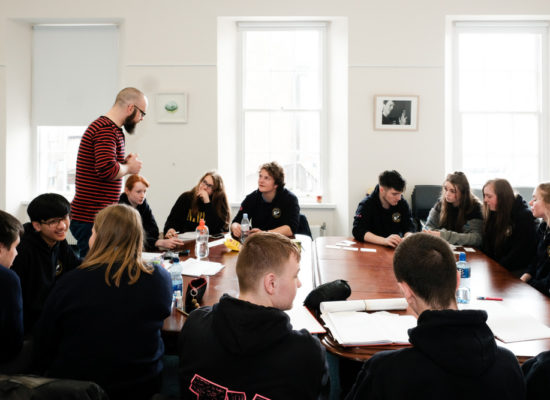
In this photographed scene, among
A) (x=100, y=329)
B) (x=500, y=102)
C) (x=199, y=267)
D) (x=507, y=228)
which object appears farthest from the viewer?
(x=500, y=102)

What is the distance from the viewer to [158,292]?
1507 mm

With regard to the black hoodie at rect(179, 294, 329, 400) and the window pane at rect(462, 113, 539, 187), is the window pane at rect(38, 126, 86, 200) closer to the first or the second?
the window pane at rect(462, 113, 539, 187)

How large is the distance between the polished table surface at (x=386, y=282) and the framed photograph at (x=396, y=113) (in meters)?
2.10

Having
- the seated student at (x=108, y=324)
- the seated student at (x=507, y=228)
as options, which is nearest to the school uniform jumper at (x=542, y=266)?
the seated student at (x=507, y=228)

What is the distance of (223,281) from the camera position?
2211 mm

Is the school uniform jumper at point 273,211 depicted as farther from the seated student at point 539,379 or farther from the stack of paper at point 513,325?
the seated student at point 539,379

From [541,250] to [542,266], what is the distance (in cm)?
13

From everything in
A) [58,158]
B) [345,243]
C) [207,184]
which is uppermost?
[58,158]

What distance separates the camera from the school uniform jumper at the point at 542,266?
2467mm

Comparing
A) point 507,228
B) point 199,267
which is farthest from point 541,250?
point 199,267

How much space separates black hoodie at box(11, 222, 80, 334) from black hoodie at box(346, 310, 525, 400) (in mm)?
1549

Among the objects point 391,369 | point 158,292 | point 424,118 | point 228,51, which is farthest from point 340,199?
point 391,369

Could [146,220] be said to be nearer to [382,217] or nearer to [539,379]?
[382,217]

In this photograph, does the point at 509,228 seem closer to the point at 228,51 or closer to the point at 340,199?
the point at 340,199
